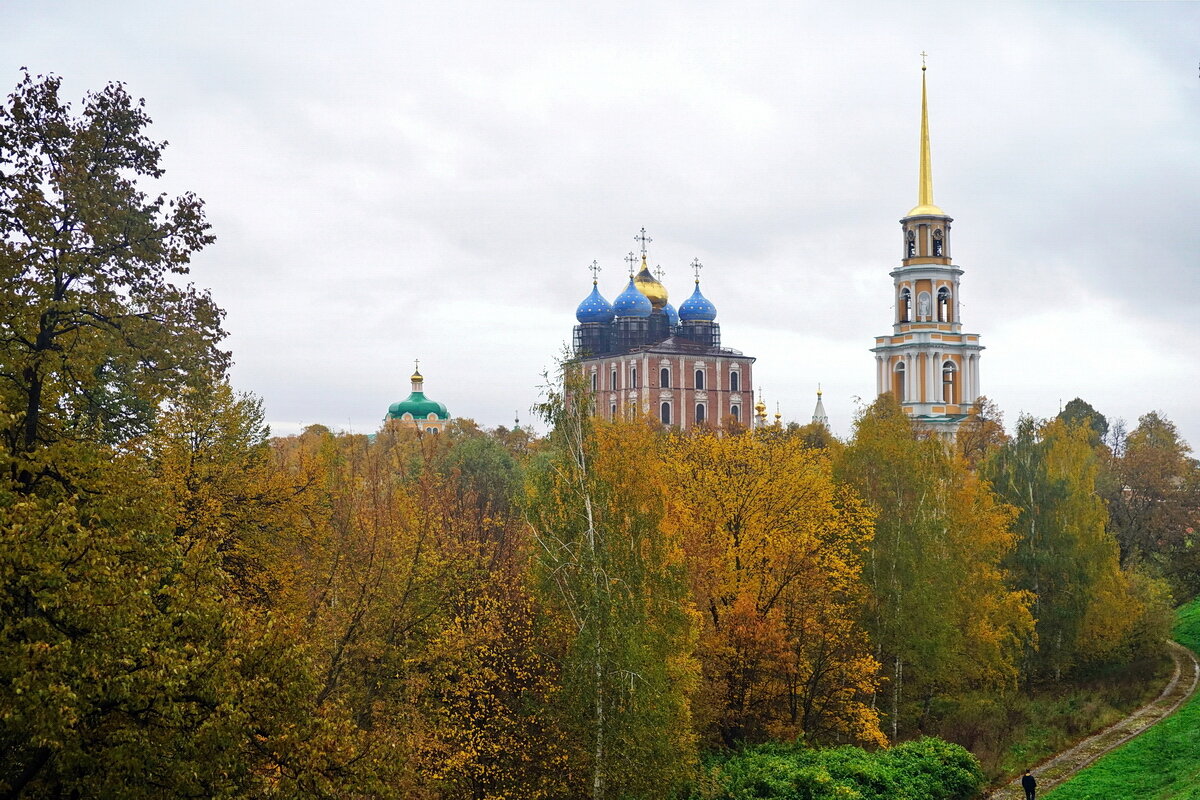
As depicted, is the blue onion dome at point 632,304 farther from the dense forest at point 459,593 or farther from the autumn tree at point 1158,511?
the dense forest at point 459,593

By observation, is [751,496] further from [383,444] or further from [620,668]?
[383,444]

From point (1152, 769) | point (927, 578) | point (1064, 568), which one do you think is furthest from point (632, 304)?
point (1152, 769)

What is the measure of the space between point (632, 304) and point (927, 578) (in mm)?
65235

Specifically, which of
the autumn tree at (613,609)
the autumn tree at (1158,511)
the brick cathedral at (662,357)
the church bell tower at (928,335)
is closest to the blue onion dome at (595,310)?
the brick cathedral at (662,357)

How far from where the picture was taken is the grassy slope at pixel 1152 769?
23062 mm

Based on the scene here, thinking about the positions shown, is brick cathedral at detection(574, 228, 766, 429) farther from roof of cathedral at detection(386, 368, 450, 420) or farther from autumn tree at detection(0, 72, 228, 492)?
autumn tree at detection(0, 72, 228, 492)

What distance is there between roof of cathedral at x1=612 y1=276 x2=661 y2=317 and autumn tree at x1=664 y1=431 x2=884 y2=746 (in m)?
65.0

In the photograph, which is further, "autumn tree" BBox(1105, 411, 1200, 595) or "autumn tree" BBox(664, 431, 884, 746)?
"autumn tree" BBox(1105, 411, 1200, 595)

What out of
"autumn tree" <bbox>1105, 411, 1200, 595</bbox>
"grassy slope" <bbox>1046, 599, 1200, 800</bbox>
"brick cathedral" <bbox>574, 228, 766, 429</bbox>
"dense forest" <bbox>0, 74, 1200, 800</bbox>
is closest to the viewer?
"dense forest" <bbox>0, 74, 1200, 800</bbox>

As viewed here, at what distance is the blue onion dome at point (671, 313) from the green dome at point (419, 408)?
3126cm

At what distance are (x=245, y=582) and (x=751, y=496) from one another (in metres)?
11.5

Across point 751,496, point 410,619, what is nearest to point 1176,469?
point 751,496

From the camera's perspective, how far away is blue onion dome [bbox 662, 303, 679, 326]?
96.9 metres

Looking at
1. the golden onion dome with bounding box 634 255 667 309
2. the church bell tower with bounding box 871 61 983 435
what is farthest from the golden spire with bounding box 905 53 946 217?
the golden onion dome with bounding box 634 255 667 309
